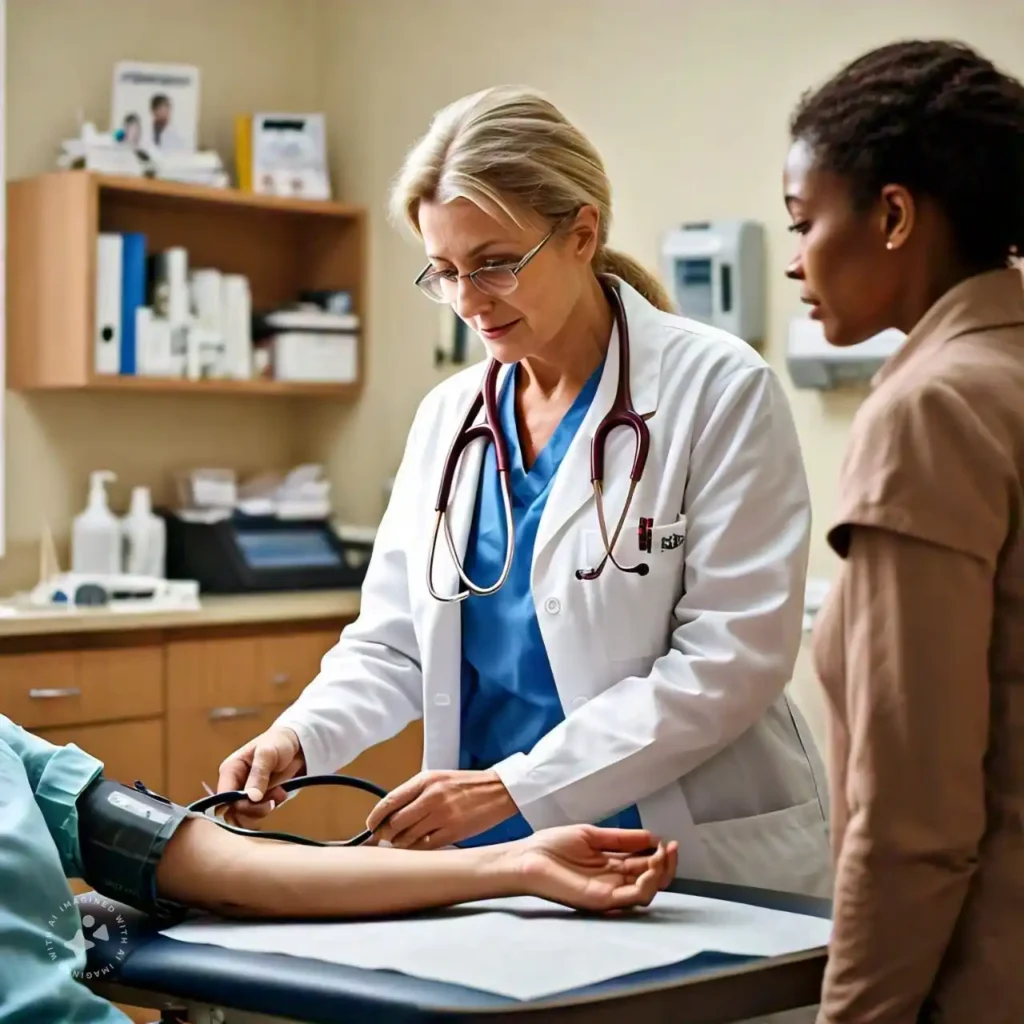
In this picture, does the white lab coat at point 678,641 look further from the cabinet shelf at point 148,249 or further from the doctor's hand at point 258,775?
the cabinet shelf at point 148,249

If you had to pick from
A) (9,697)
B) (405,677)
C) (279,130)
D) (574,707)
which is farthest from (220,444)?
(574,707)

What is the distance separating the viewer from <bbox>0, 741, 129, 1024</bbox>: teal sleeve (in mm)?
1134

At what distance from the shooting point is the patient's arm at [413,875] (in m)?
1.26

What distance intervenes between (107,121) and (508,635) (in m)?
2.50

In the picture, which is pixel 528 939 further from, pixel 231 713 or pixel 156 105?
pixel 156 105

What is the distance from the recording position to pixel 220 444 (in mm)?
3920

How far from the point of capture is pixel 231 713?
3186mm

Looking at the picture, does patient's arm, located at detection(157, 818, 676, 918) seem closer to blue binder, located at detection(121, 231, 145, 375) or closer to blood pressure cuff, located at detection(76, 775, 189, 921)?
blood pressure cuff, located at detection(76, 775, 189, 921)

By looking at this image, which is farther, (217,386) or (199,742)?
(217,386)

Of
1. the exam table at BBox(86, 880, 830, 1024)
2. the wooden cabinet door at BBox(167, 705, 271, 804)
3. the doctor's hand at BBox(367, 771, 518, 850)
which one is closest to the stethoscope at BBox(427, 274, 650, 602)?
the doctor's hand at BBox(367, 771, 518, 850)

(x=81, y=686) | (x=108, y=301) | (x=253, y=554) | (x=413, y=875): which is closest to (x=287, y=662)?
(x=253, y=554)

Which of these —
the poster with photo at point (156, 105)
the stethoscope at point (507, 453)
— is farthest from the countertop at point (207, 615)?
the stethoscope at point (507, 453)

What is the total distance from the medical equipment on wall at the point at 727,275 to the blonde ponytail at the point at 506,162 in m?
1.30

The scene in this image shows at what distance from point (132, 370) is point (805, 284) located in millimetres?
2616
